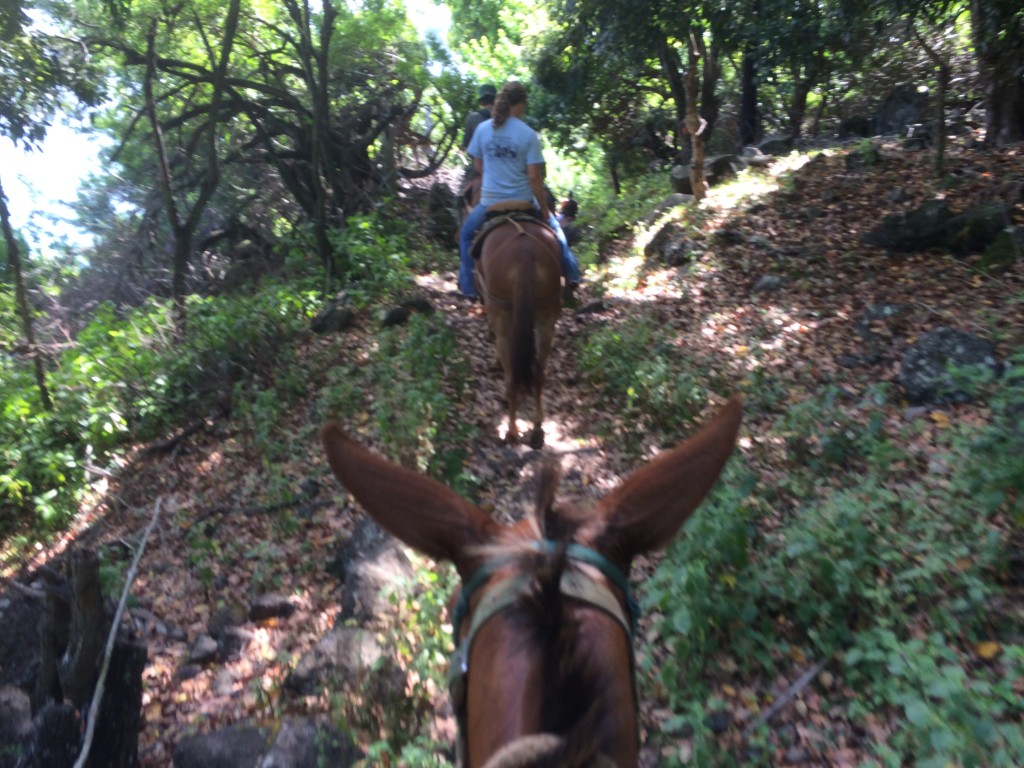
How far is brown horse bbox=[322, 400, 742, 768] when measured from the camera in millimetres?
1307

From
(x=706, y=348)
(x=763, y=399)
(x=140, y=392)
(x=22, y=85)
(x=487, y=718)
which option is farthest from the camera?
(x=22, y=85)

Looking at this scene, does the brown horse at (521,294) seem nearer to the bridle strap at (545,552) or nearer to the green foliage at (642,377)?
the green foliage at (642,377)

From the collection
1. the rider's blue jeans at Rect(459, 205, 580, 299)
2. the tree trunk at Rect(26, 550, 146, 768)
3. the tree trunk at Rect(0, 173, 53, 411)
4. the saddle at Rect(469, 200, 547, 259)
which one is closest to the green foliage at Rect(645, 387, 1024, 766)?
the tree trunk at Rect(26, 550, 146, 768)

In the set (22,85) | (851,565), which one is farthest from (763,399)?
(22,85)

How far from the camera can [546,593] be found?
1.40 meters

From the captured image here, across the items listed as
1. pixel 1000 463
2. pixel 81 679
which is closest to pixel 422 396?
pixel 81 679

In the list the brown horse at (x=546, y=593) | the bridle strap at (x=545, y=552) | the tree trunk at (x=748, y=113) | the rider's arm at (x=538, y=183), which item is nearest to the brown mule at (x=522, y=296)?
the rider's arm at (x=538, y=183)

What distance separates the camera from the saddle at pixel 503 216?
705 cm

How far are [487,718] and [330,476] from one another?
5720 millimetres

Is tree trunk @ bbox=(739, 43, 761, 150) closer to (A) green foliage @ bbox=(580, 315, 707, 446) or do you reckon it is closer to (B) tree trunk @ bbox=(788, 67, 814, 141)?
(B) tree trunk @ bbox=(788, 67, 814, 141)

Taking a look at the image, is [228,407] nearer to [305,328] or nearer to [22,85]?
[305,328]

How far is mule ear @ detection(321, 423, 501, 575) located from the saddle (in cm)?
542

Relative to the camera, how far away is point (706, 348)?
→ 815 centimetres

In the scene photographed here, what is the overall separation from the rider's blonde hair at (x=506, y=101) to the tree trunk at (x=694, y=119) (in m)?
6.37
